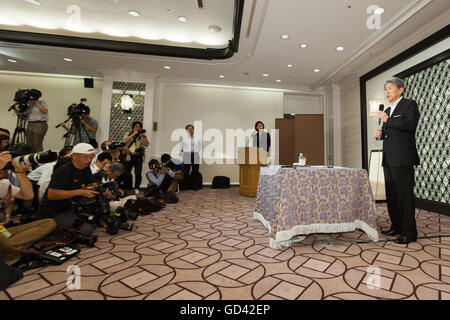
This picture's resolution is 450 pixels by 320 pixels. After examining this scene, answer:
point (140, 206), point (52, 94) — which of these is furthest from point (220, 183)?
point (52, 94)

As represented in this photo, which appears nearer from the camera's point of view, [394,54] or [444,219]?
[444,219]

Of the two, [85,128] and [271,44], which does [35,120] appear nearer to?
[85,128]

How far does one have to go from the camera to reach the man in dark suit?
193 cm

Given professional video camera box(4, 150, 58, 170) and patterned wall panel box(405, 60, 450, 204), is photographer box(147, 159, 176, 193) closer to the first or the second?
professional video camera box(4, 150, 58, 170)

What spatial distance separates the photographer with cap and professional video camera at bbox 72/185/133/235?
0.07 meters

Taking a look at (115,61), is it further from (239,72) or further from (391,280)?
(391,280)

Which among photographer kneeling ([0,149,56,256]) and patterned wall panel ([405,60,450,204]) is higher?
patterned wall panel ([405,60,450,204])

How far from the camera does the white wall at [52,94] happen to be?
586 centimetres

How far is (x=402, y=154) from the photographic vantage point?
1.96 meters

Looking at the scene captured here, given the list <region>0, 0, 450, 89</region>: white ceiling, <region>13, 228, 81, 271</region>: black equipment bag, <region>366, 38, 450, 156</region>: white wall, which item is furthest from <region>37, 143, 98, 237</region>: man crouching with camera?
<region>366, 38, 450, 156</region>: white wall

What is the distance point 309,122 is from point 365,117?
137 centimetres

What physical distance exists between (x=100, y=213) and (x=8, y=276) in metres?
0.88
